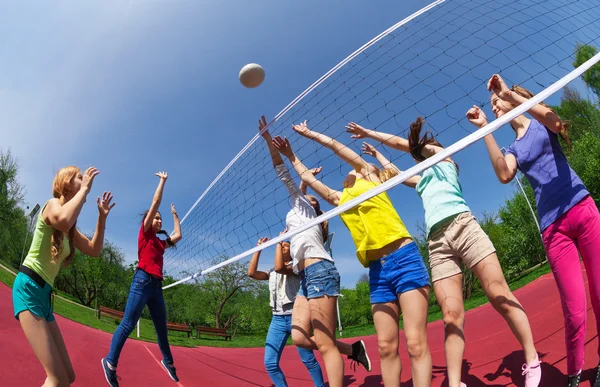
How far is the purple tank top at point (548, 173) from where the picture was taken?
2668mm

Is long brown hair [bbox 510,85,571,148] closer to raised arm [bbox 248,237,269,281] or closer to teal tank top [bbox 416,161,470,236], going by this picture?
teal tank top [bbox 416,161,470,236]

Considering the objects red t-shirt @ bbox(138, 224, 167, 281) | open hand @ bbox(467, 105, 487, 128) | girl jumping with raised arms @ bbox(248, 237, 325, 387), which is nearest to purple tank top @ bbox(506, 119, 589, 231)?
open hand @ bbox(467, 105, 487, 128)

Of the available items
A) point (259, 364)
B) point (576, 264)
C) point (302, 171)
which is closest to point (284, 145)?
point (302, 171)

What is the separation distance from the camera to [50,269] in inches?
112

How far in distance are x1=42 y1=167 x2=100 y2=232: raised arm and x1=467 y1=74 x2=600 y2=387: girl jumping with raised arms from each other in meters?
2.96

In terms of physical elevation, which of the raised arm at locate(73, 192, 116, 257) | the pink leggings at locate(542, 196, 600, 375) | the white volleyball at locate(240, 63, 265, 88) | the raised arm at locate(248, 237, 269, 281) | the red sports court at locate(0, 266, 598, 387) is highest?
the white volleyball at locate(240, 63, 265, 88)

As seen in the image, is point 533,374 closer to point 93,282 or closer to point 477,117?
point 477,117

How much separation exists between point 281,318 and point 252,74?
3436 millimetres

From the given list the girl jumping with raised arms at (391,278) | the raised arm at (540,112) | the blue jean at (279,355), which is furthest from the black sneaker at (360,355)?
the raised arm at (540,112)

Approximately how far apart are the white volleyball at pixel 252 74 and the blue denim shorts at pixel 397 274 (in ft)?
12.1

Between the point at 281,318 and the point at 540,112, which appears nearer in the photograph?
the point at 540,112

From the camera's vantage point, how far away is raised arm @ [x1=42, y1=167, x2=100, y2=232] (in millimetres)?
2666

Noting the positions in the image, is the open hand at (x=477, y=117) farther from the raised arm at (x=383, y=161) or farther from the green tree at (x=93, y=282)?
the green tree at (x=93, y=282)

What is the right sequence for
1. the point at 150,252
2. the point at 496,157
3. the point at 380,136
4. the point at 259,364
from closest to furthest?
the point at 496,157, the point at 380,136, the point at 150,252, the point at 259,364
